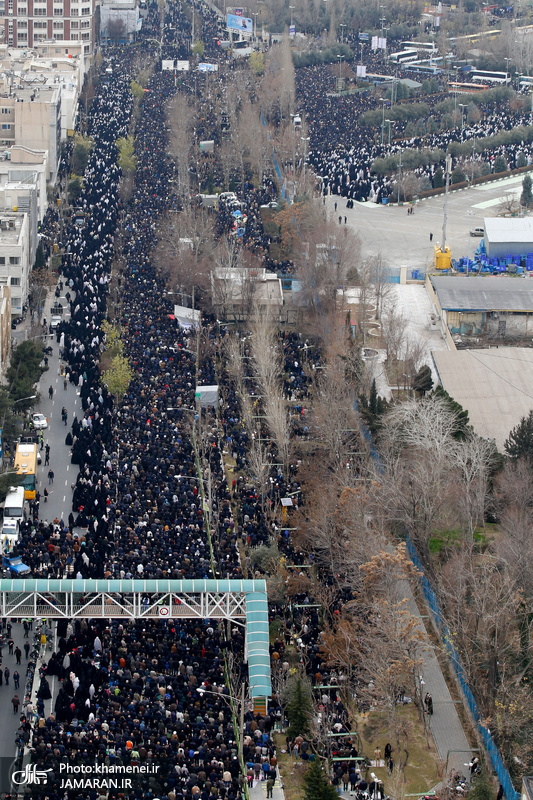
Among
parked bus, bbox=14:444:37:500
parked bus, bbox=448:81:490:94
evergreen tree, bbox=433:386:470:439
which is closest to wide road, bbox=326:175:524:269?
evergreen tree, bbox=433:386:470:439

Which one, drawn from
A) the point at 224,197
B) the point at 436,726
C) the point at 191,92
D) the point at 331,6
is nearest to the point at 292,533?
the point at 436,726

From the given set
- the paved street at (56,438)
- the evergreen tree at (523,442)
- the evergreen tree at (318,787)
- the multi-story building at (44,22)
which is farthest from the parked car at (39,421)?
the multi-story building at (44,22)

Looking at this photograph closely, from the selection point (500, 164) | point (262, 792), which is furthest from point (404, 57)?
point (262, 792)

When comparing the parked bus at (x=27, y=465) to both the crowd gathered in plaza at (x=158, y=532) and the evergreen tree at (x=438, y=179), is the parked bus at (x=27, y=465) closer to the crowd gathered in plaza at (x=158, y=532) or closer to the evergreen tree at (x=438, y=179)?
the crowd gathered in plaza at (x=158, y=532)

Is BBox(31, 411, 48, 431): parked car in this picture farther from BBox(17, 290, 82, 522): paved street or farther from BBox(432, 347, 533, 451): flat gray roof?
BBox(432, 347, 533, 451): flat gray roof

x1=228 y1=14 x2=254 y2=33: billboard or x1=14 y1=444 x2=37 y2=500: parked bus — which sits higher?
x1=228 y1=14 x2=254 y2=33: billboard

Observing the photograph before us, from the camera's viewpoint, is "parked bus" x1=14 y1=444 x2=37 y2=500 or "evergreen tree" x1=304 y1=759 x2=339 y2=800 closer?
"evergreen tree" x1=304 y1=759 x2=339 y2=800

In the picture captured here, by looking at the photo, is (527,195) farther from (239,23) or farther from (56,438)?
(239,23)
